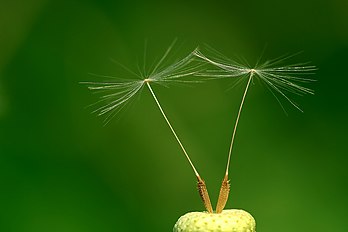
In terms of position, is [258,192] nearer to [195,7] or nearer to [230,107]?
[230,107]

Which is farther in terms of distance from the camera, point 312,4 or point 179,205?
point 312,4

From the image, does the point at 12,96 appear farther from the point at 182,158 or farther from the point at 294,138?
the point at 294,138

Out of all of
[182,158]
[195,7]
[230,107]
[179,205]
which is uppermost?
[195,7]

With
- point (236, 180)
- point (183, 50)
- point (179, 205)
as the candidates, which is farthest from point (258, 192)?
point (183, 50)

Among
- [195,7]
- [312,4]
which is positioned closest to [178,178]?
[195,7]

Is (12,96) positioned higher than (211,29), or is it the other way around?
(211,29)

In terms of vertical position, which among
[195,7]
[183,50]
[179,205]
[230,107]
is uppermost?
[195,7]
